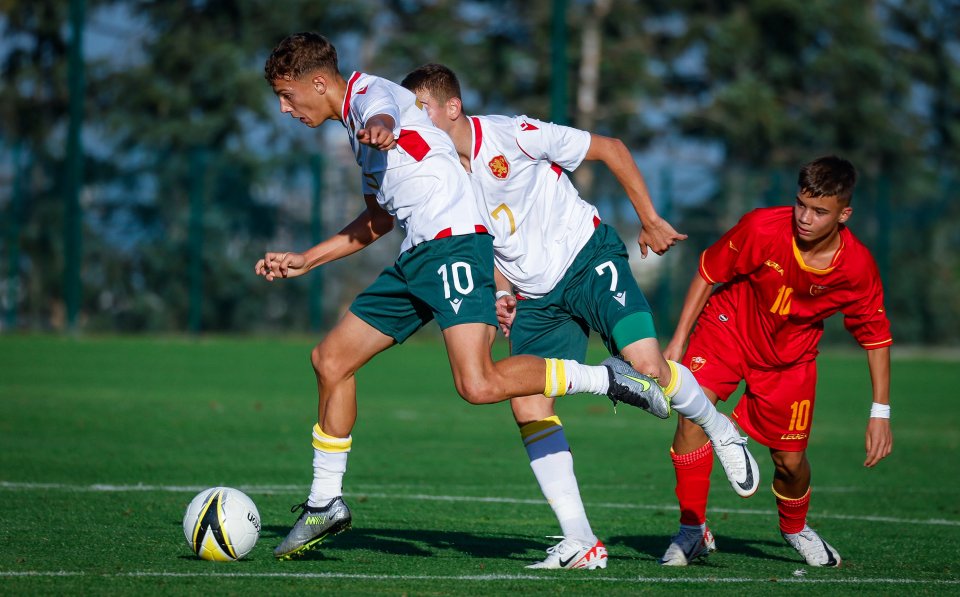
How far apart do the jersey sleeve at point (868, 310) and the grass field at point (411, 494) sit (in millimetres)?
1116

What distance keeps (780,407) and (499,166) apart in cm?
187

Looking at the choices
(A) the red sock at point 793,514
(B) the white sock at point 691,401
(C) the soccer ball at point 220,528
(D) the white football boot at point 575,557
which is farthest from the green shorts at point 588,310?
(C) the soccer ball at point 220,528

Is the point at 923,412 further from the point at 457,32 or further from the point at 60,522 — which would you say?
the point at 457,32

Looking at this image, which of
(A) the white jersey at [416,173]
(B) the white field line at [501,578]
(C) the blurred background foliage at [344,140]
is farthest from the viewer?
(C) the blurred background foliage at [344,140]

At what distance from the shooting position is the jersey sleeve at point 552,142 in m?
6.24

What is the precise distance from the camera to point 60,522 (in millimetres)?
6523

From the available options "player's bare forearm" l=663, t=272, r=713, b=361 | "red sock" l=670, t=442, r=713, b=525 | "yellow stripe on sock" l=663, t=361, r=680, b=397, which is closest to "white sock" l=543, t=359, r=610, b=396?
"yellow stripe on sock" l=663, t=361, r=680, b=397

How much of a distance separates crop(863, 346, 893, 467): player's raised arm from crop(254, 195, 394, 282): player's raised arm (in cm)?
256

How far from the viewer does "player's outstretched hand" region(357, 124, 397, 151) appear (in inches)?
205

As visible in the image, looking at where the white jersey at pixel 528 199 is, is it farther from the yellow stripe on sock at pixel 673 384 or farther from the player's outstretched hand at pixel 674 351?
the yellow stripe on sock at pixel 673 384

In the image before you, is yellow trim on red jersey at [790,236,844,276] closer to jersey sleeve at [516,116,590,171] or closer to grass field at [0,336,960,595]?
jersey sleeve at [516,116,590,171]

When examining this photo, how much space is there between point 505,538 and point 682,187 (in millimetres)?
19055

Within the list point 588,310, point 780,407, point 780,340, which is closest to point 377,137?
point 588,310

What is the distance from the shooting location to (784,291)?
6.36 m
